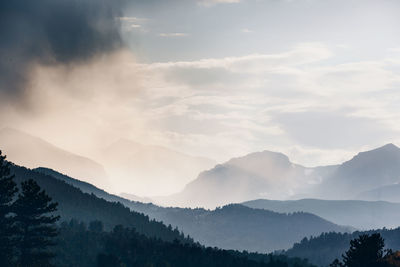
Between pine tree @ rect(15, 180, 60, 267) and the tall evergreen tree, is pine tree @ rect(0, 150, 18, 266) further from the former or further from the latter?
the tall evergreen tree

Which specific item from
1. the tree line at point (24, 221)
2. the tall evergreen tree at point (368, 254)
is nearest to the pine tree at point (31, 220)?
the tree line at point (24, 221)

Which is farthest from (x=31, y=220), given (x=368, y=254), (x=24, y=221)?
(x=368, y=254)

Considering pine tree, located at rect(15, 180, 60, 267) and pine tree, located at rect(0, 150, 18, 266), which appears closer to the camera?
pine tree, located at rect(0, 150, 18, 266)

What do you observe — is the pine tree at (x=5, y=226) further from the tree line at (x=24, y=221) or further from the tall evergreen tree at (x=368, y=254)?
the tall evergreen tree at (x=368, y=254)

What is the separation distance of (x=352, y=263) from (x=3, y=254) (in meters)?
68.1

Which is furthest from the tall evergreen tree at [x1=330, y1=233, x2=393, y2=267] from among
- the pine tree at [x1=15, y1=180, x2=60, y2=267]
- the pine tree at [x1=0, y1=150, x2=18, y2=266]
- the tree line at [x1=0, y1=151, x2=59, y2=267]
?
the pine tree at [x1=0, y1=150, x2=18, y2=266]

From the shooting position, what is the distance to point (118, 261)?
188 m

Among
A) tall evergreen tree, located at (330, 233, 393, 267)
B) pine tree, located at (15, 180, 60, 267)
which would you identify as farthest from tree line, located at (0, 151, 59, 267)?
tall evergreen tree, located at (330, 233, 393, 267)

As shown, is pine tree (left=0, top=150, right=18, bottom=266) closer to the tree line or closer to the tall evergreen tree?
the tree line

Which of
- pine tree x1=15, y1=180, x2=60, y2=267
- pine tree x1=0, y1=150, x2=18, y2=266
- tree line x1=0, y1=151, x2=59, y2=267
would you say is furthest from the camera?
pine tree x1=15, y1=180, x2=60, y2=267

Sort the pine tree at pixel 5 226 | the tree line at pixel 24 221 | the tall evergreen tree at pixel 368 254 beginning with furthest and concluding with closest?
1. the tall evergreen tree at pixel 368 254
2. the tree line at pixel 24 221
3. the pine tree at pixel 5 226

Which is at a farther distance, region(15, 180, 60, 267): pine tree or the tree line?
region(15, 180, 60, 267): pine tree

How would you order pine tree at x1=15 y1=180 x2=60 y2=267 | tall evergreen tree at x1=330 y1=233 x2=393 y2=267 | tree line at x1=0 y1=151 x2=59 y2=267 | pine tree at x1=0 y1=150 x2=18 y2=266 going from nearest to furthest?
1. pine tree at x1=0 y1=150 x2=18 y2=266
2. tree line at x1=0 y1=151 x2=59 y2=267
3. pine tree at x1=15 y1=180 x2=60 y2=267
4. tall evergreen tree at x1=330 y1=233 x2=393 y2=267

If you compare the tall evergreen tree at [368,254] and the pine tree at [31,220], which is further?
the tall evergreen tree at [368,254]
